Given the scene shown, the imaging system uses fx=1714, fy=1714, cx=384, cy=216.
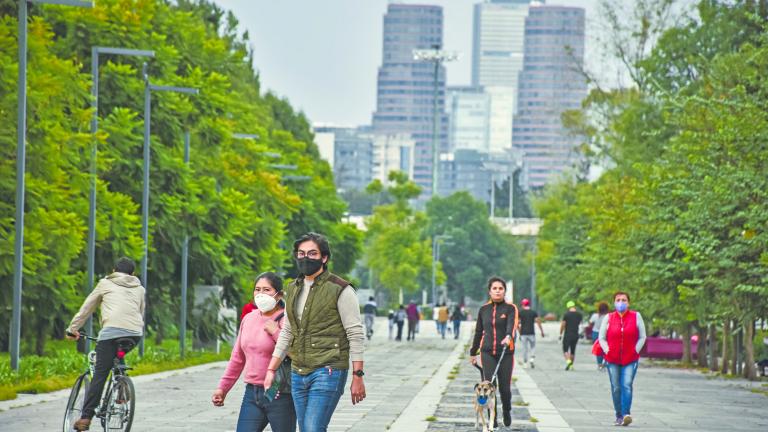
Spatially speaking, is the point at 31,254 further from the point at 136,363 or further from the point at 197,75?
the point at 197,75

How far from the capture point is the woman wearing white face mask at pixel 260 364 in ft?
38.1

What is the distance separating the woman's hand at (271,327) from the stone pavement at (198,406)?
23.2 feet

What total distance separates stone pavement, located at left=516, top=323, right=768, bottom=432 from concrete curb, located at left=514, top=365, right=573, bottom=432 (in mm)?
126

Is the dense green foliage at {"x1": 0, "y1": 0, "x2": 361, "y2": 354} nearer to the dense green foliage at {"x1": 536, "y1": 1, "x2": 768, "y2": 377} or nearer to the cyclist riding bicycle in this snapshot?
the dense green foliage at {"x1": 536, "y1": 1, "x2": 768, "y2": 377}

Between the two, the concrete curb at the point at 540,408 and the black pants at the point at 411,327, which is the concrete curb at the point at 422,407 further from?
the black pants at the point at 411,327

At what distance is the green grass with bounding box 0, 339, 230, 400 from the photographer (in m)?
25.4

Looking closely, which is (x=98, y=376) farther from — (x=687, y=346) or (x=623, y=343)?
(x=687, y=346)

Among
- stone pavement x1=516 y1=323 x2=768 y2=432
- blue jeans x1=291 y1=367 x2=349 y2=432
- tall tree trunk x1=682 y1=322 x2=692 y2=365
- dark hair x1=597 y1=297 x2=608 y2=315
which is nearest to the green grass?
stone pavement x1=516 y1=323 x2=768 y2=432

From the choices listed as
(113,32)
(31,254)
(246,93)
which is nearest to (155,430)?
(31,254)

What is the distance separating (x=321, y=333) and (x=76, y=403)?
5535mm

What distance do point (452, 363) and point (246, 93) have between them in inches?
1210

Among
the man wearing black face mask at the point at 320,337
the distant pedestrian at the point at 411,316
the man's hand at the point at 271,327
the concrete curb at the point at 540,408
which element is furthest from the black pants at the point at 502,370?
the distant pedestrian at the point at 411,316

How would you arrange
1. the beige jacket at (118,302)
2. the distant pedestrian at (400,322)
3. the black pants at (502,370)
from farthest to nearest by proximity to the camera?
the distant pedestrian at (400,322)
the black pants at (502,370)
the beige jacket at (118,302)

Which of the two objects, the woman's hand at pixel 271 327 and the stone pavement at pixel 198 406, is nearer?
the woman's hand at pixel 271 327
